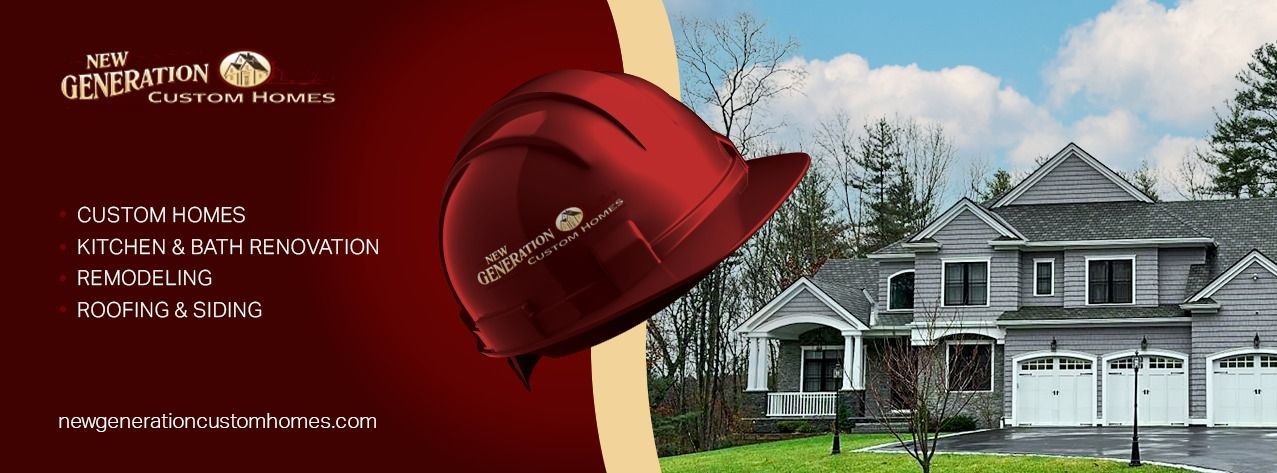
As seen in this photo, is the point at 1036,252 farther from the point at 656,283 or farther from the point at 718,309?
the point at 656,283

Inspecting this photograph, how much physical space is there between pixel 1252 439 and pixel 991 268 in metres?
8.46

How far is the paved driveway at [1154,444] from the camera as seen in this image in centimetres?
2398

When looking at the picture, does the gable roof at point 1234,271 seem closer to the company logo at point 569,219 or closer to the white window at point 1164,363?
the white window at point 1164,363

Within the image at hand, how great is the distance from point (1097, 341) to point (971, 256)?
140 inches

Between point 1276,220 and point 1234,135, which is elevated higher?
point 1234,135

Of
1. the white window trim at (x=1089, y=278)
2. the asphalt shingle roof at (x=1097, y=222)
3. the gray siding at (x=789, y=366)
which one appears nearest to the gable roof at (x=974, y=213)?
the asphalt shingle roof at (x=1097, y=222)

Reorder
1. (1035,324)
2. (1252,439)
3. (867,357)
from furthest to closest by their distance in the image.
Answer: (867,357), (1035,324), (1252,439)

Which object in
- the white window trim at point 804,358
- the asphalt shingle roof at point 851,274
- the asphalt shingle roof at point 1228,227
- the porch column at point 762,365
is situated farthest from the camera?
the asphalt shingle roof at point 851,274

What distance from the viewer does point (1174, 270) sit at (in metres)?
34.1

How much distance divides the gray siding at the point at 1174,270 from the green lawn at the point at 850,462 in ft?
26.4

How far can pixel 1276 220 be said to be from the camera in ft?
118

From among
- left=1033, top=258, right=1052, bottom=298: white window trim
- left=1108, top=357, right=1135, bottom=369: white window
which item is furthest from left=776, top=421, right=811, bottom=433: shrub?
left=1108, top=357, right=1135, bottom=369: white window

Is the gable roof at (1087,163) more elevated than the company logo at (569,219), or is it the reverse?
the gable roof at (1087,163)

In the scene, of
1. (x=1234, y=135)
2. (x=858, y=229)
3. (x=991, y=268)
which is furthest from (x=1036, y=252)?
(x=1234, y=135)
